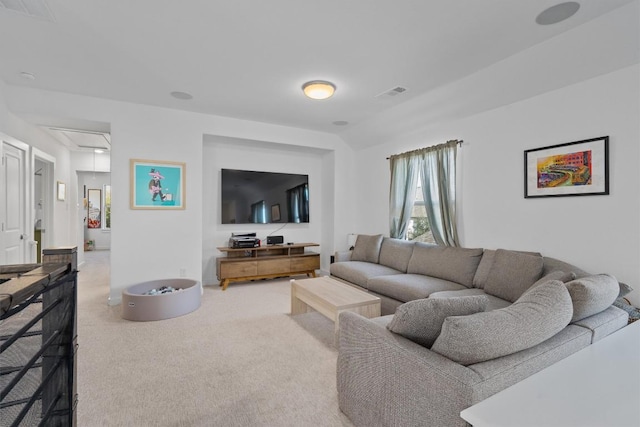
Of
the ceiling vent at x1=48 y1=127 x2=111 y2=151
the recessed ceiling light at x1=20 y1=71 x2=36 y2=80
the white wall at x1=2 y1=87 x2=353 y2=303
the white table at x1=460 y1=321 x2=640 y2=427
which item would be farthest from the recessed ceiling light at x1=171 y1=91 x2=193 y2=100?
the white table at x1=460 y1=321 x2=640 y2=427

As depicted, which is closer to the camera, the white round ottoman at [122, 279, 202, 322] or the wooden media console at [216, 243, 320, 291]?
the white round ottoman at [122, 279, 202, 322]

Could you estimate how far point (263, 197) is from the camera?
5457 mm

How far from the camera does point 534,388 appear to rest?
0.96 m

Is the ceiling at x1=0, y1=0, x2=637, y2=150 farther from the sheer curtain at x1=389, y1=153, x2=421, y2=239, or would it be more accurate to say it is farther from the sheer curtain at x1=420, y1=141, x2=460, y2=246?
the sheer curtain at x1=389, y1=153, x2=421, y2=239

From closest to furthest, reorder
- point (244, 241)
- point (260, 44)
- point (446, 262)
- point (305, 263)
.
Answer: point (260, 44)
point (446, 262)
point (244, 241)
point (305, 263)

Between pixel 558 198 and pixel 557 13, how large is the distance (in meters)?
1.64

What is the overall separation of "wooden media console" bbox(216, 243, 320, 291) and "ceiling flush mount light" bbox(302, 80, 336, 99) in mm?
2638

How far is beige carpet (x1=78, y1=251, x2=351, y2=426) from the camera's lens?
6.22ft

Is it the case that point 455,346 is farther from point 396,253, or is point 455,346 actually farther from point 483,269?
point 396,253

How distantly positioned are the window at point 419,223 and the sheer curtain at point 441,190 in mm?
264

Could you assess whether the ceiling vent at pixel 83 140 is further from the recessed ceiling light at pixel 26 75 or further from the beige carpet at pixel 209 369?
the beige carpet at pixel 209 369

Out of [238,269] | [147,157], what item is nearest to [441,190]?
A: [238,269]

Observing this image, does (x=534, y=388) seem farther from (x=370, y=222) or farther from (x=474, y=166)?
(x=370, y=222)

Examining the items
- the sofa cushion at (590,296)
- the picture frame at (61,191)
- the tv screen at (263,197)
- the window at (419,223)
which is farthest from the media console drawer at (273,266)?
the sofa cushion at (590,296)
